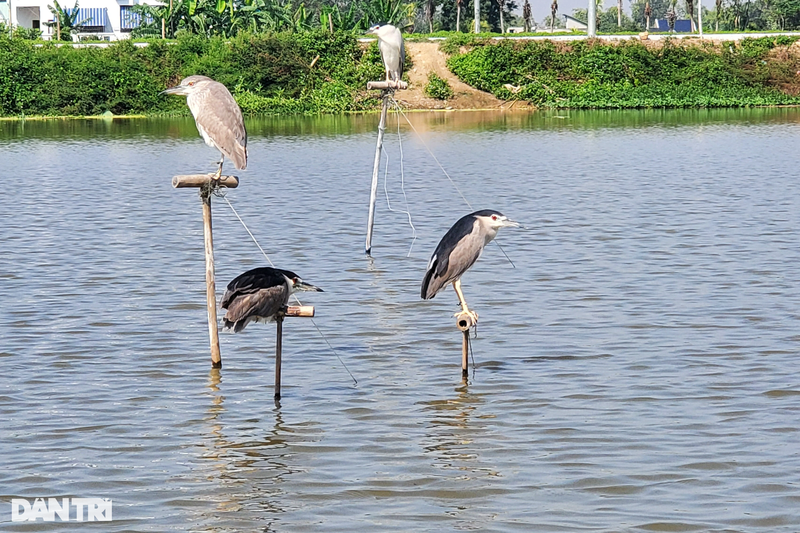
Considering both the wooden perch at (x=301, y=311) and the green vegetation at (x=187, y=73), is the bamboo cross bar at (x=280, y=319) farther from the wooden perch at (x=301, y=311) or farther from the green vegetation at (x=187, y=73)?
the green vegetation at (x=187, y=73)

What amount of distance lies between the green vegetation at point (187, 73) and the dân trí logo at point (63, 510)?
47.2 metres

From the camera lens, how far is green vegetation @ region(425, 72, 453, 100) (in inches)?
2181

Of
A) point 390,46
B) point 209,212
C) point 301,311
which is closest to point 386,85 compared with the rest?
point 390,46

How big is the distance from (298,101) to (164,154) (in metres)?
22.2

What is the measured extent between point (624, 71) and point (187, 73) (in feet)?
65.8

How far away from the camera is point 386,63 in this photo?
15734 mm

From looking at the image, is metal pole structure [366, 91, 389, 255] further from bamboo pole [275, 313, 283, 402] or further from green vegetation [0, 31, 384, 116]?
green vegetation [0, 31, 384, 116]

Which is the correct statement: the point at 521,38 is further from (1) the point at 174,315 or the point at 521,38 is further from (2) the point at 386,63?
(1) the point at 174,315

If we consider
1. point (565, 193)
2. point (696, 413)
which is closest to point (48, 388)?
point (696, 413)

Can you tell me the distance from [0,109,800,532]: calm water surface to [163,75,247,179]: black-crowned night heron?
182cm

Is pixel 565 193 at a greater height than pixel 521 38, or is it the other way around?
pixel 521 38


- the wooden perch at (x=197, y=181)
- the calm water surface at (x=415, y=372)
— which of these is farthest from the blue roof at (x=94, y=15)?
the wooden perch at (x=197, y=181)

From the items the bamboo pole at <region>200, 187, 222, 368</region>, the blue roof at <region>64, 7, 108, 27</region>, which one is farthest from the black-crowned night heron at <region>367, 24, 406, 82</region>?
the blue roof at <region>64, 7, 108, 27</region>

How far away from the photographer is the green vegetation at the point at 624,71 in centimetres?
5575
